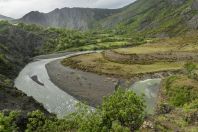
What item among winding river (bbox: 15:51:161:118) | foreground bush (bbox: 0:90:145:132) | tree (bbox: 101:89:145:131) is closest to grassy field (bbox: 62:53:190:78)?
winding river (bbox: 15:51:161:118)

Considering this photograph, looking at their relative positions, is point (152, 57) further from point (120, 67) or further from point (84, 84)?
point (84, 84)

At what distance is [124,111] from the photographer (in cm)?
4056

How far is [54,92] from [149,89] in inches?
1182

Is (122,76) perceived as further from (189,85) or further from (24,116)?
(24,116)

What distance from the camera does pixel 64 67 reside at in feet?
513

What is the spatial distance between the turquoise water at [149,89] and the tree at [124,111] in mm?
38511

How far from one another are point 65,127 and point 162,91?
56157mm

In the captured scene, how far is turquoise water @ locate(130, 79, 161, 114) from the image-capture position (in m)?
88.3

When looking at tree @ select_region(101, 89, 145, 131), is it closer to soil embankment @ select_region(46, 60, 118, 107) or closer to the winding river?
the winding river

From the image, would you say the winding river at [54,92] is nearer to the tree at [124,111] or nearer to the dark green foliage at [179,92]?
the dark green foliage at [179,92]

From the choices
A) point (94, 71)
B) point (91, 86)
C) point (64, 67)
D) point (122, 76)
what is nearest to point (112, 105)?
point (91, 86)

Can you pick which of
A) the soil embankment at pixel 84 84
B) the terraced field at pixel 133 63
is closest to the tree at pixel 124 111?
the soil embankment at pixel 84 84

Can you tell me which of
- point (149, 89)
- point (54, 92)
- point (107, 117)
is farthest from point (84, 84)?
point (107, 117)

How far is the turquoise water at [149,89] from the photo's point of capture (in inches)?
3477
